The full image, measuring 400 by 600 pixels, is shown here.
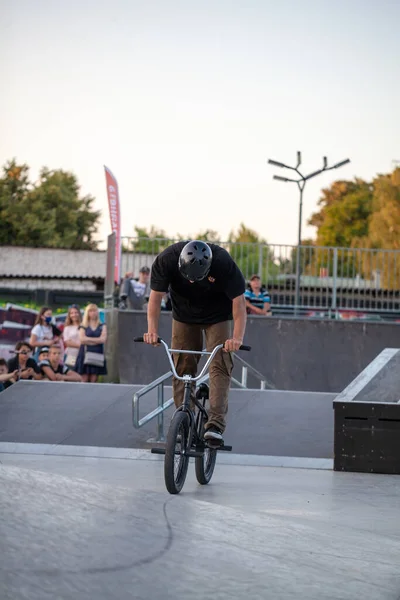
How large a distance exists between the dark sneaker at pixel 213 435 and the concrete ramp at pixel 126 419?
2.16 meters

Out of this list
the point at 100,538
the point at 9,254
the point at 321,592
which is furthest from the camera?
the point at 9,254

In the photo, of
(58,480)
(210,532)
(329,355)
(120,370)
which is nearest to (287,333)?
(329,355)

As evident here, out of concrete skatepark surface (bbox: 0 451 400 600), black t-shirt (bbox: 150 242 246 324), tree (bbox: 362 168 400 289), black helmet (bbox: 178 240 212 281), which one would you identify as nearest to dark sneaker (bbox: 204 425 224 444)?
concrete skatepark surface (bbox: 0 451 400 600)

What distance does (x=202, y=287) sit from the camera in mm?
7332

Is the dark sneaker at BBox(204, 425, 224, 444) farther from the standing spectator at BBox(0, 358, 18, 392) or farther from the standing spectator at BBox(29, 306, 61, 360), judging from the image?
the standing spectator at BBox(29, 306, 61, 360)

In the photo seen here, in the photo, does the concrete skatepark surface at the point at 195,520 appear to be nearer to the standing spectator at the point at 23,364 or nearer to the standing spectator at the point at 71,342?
the standing spectator at the point at 23,364

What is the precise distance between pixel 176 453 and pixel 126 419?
380 centimetres

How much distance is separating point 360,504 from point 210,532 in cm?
196

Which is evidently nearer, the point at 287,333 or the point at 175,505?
the point at 175,505

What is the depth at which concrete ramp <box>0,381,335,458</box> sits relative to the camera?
968 centimetres

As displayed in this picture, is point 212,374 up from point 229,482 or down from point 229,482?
up

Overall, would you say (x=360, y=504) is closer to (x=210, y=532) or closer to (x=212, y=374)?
(x=212, y=374)

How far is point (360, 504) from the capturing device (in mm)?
6633

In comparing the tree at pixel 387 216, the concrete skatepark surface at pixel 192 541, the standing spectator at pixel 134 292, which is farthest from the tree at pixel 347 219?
the concrete skatepark surface at pixel 192 541
